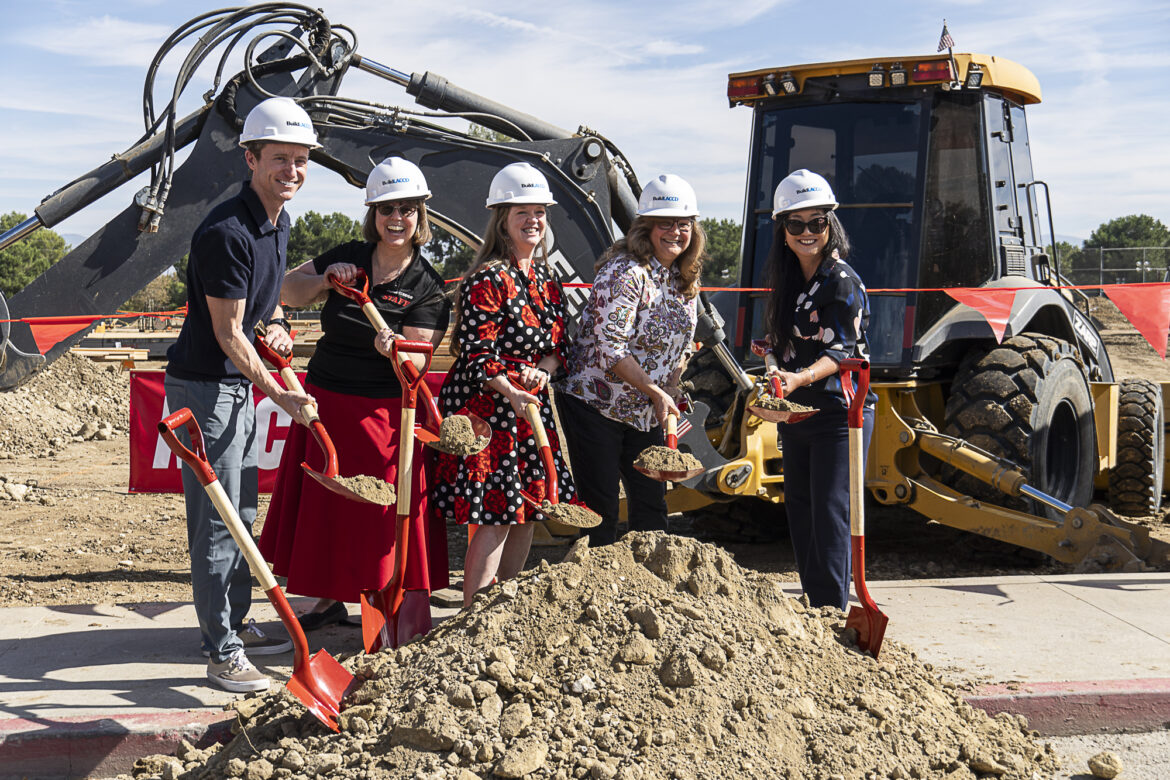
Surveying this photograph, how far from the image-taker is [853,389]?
4.38 m

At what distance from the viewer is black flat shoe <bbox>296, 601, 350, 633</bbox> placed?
5.02 meters

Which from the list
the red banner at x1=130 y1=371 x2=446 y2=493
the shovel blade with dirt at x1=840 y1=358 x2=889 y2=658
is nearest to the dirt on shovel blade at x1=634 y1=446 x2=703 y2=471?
the shovel blade with dirt at x1=840 y1=358 x2=889 y2=658

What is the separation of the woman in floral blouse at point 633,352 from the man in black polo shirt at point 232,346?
3.95 ft

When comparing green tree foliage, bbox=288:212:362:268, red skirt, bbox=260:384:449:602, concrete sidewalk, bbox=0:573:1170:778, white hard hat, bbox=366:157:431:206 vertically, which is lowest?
concrete sidewalk, bbox=0:573:1170:778

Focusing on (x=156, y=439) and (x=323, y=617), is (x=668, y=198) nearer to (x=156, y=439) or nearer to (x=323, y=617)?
(x=323, y=617)

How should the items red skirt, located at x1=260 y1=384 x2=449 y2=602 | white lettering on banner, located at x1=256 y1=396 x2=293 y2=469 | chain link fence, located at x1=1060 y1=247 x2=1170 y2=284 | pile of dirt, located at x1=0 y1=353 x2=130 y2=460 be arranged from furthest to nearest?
1. chain link fence, located at x1=1060 y1=247 x2=1170 y2=284
2. pile of dirt, located at x1=0 y1=353 x2=130 y2=460
3. white lettering on banner, located at x1=256 y1=396 x2=293 y2=469
4. red skirt, located at x1=260 y1=384 x2=449 y2=602

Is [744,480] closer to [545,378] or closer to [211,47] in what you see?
[545,378]

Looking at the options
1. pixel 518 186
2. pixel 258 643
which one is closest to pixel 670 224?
pixel 518 186

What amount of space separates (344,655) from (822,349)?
225 cm

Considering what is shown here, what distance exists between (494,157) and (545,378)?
2.38 meters

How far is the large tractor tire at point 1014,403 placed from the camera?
6.50 metres

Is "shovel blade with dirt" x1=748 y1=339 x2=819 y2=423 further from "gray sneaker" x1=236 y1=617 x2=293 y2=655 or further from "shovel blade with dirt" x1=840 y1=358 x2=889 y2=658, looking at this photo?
"gray sneaker" x1=236 y1=617 x2=293 y2=655

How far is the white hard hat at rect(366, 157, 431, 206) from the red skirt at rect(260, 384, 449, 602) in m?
0.83

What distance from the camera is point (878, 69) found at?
667 cm
